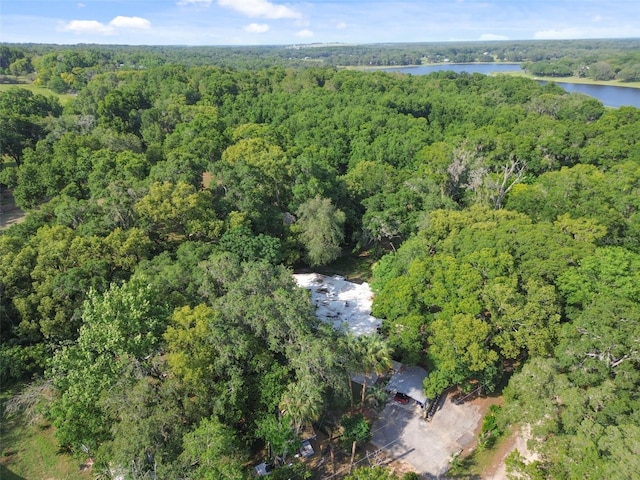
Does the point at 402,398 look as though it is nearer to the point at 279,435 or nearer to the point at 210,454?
the point at 279,435

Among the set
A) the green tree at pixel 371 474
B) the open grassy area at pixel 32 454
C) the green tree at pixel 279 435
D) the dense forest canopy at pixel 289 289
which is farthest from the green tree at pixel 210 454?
the open grassy area at pixel 32 454

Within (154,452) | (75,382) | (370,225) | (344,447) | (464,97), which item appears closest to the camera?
(154,452)

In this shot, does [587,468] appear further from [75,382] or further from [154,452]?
[75,382]

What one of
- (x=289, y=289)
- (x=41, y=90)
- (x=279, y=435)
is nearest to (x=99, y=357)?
(x=279, y=435)

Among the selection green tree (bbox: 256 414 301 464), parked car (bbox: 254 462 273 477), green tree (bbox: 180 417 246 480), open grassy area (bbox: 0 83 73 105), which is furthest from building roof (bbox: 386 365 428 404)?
open grassy area (bbox: 0 83 73 105)

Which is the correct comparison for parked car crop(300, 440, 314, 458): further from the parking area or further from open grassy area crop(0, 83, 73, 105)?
open grassy area crop(0, 83, 73, 105)

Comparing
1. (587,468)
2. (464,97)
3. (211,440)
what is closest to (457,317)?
(587,468)
